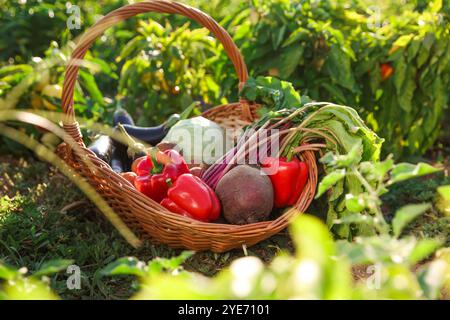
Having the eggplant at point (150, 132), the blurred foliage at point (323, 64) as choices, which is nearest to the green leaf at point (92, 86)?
the blurred foliage at point (323, 64)

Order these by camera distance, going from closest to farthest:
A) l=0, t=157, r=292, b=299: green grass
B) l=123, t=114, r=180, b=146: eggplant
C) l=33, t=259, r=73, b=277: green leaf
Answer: l=33, t=259, r=73, b=277: green leaf → l=0, t=157, r=292, b=299: green grass → l=123, t=114, r=180, b=146: eggplant

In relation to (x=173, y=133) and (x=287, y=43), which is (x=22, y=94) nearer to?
(x=173, y=133)

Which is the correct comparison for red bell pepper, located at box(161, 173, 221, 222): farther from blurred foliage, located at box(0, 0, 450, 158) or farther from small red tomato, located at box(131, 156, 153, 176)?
blurred foliage, located at box(0, 0, 450, 158)

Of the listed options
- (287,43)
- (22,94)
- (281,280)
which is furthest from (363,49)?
(281,280)

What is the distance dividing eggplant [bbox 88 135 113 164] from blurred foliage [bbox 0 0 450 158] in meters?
0.72

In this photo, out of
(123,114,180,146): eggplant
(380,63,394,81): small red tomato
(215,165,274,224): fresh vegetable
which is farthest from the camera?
(380,63,394,81): small red tomato

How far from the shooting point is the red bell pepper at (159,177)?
103 inches

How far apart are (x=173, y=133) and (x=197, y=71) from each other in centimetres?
113

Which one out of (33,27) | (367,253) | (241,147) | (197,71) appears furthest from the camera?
(33,27)

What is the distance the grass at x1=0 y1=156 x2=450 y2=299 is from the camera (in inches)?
92.2

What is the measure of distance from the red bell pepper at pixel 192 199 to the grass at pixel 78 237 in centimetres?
19

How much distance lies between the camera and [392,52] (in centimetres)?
359

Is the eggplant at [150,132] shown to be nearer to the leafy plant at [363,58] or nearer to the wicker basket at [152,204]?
the wicker basket at [152,204]

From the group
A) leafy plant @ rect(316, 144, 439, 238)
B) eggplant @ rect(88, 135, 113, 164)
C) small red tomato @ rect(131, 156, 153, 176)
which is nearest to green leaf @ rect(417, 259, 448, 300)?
leafy plant @ rect(316, 144, 439, 238)
